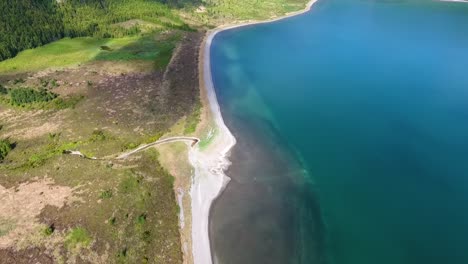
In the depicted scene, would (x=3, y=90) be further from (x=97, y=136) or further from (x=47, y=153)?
(x=97, y=136)

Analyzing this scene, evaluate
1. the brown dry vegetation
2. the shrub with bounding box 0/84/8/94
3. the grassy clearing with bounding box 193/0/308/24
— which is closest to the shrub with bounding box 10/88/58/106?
the shrub with bounding box 0/84/8/94

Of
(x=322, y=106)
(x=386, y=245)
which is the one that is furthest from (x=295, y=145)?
(x=386, y=245)

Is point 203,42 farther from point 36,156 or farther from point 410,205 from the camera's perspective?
point 410,205

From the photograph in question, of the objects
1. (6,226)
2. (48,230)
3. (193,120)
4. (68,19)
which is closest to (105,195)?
(48,230)

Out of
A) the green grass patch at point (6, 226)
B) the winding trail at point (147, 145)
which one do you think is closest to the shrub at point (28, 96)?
the winding trail at point (147, 145)

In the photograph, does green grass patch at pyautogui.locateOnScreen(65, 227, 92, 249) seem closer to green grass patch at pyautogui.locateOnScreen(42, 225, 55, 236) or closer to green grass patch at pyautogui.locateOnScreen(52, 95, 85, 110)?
green grass patch at pyautogui.locateOnScreen(42, 225, 55, 236)

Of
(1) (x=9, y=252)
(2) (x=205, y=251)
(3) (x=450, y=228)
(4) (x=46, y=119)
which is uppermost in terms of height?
(4) (x=46, y=119)

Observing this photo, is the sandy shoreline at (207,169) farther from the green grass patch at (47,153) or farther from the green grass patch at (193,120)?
the green grass patch at (47,153)
